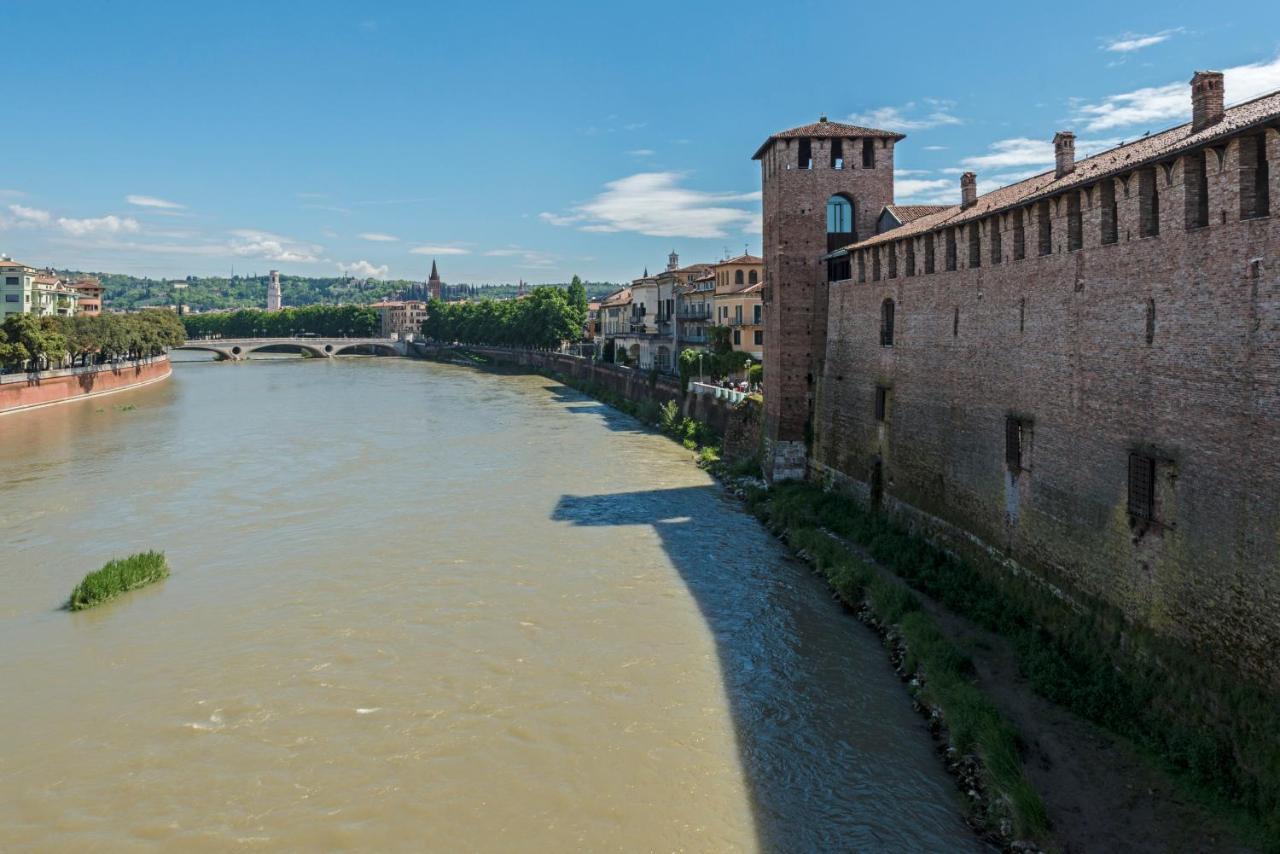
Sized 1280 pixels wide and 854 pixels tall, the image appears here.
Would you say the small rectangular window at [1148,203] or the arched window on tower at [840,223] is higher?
the arched window on tower at [840,223]

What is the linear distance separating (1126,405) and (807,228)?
13.3m

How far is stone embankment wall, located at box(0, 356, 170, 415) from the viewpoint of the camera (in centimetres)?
4484

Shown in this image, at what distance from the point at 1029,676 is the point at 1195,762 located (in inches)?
105

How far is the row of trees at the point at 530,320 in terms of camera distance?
3076 inches

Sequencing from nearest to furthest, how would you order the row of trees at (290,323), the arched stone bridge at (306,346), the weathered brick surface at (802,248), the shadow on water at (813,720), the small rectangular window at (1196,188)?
the shadow on water at (813,720), the small rectangular window at (1196,188), the weathered brick surface at (802,248), the arched stone bridge at (306,346), the row of trees at (290,323)

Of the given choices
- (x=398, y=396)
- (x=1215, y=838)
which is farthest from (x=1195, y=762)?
(x=398, y=396)

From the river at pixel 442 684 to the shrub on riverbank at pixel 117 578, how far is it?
14.0 inches

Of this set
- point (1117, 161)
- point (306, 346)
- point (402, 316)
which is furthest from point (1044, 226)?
point (402, 316)

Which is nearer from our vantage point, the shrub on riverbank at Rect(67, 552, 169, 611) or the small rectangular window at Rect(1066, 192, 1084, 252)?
the small rectangular window at Rect(1066, 192, 1084, 252)

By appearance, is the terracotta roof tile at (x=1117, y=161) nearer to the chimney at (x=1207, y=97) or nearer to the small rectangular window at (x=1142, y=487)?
the chimney at (x=1207, y=97)

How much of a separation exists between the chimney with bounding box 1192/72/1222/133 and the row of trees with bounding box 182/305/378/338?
12447 cm

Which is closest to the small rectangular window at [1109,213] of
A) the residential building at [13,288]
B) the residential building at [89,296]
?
the residential building at [13,288]

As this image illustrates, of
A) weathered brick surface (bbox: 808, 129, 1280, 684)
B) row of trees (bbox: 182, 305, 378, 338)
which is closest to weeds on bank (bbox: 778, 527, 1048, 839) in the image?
weathered brick surface (bbox: 808, 129, 1280, 684)

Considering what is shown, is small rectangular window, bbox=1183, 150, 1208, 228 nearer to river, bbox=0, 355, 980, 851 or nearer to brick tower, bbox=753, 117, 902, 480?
river, bbox=0, 355, 980, 851
